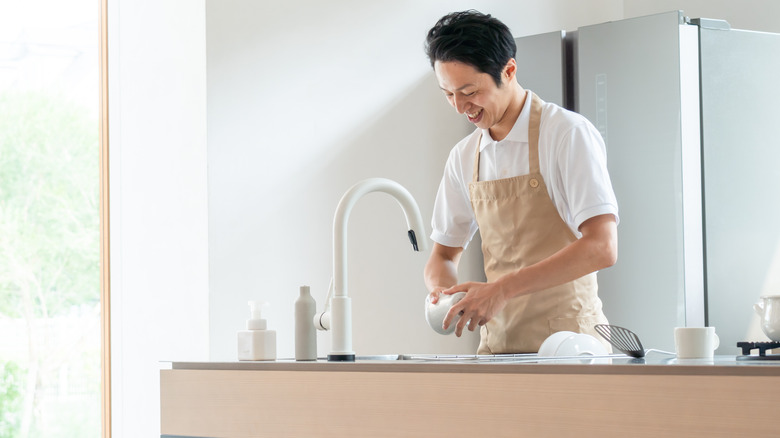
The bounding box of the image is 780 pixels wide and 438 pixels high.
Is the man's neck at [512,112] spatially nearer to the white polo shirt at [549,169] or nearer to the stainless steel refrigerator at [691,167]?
the white polo shirt at [549,169]

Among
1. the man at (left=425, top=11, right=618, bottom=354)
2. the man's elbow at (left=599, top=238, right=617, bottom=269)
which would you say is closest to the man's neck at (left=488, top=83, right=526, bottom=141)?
the man at (left=425, top=11, right=618, bottom=354)

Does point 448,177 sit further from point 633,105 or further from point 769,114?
point 769,114

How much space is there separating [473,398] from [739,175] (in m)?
1.78

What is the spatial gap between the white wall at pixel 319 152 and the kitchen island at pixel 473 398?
98cm

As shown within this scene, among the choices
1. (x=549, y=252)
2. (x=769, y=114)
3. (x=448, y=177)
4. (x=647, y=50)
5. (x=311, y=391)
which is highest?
(x=647, y=50)

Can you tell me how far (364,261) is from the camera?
2822 millimetres

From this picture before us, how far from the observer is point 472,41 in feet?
5.83

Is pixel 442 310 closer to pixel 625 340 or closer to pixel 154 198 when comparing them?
pixel 625 340

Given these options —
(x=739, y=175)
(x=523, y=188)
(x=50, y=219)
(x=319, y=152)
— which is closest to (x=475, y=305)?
(x=523, y=188)

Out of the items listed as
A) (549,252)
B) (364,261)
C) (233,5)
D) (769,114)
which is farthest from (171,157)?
(769,114)

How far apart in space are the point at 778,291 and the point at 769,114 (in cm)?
53

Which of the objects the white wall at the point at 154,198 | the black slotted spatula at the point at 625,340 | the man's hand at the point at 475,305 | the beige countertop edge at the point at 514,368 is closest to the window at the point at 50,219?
the white wall at the point at 154,198

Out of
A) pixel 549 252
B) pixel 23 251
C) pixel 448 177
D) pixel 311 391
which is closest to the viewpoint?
pixel 311 391

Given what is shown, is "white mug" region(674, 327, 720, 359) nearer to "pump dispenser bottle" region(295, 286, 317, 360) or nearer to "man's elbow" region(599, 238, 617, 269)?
"man's elbow" region(599, 238, 617, 269)
